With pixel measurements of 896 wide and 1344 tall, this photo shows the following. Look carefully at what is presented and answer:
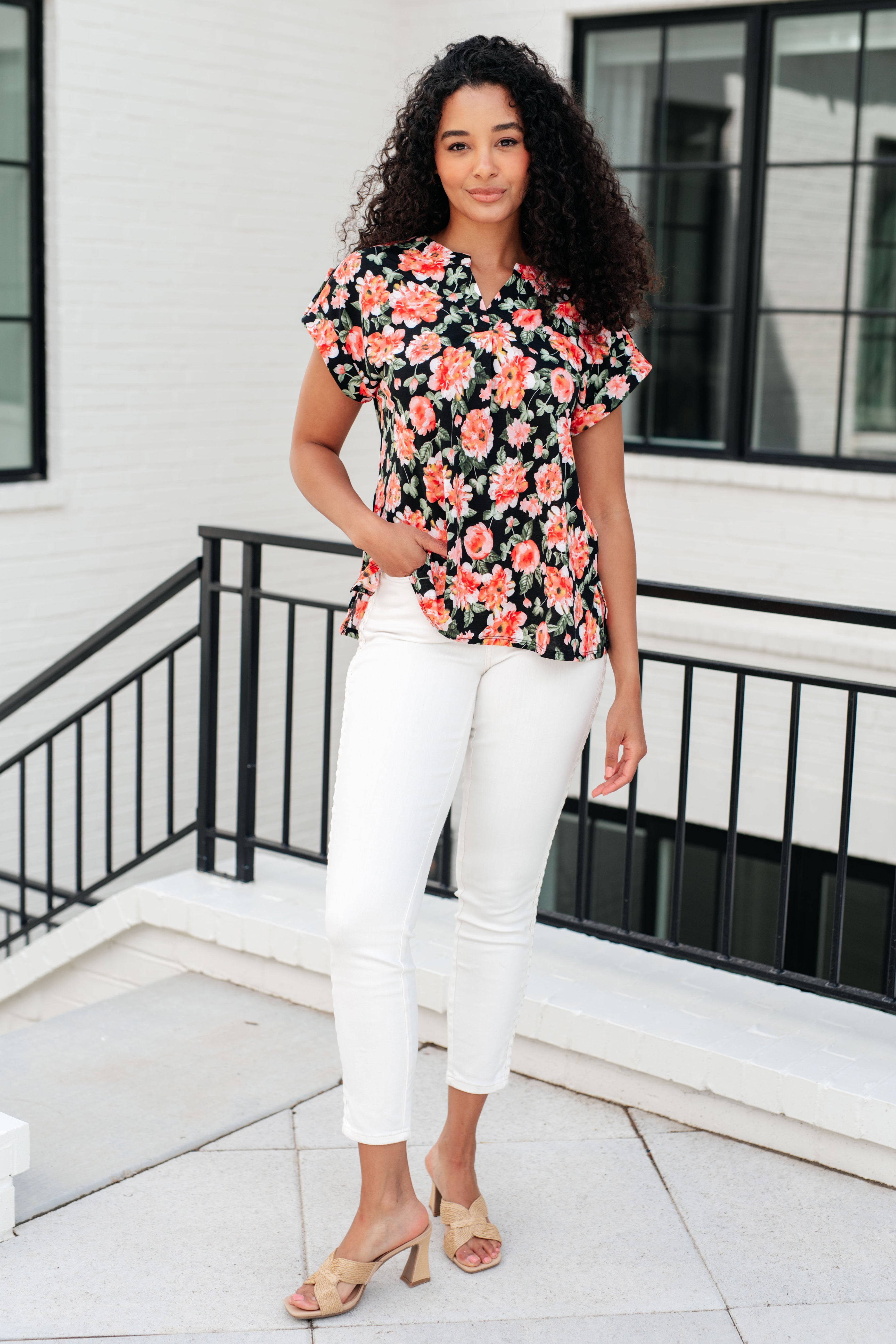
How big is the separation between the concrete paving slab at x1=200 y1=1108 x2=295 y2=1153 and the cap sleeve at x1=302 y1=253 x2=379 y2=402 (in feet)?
4.30

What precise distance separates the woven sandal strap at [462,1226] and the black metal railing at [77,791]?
1646 mm

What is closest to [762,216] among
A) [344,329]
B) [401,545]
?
[344,329]

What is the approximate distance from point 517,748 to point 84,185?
11.3 ft

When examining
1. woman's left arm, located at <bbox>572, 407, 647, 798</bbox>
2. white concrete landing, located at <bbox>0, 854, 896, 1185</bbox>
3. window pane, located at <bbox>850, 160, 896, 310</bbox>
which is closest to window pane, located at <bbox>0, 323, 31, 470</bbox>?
white concrete landing, located at <bbox>0, 854, 896, 1185</bbox>

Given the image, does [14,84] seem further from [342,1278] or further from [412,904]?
[342,1278]

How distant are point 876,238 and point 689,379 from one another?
2.68 ft

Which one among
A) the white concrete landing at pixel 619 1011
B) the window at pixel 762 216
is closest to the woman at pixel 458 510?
the white concrete landing at pixel 619 1011

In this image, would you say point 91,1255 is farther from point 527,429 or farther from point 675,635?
point 675,635

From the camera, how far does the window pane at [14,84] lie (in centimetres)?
449

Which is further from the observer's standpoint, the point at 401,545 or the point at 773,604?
the point at 773,604

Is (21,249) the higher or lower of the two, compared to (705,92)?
lower

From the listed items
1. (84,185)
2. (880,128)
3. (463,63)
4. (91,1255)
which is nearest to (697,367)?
(880,128)

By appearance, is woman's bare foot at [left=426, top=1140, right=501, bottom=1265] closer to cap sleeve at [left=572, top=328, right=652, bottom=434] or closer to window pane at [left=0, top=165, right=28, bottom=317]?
cap sleeve at [left=572, top=328, right=652, bottom=434]

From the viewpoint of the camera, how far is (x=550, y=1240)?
2.17 m
